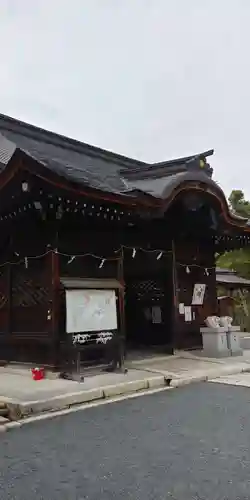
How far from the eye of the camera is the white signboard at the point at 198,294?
11672 mm

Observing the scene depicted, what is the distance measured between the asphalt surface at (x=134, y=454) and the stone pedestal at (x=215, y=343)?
4.04 meters

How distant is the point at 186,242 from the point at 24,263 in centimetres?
464

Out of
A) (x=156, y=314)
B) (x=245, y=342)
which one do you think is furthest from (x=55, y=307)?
(x=245, y=342)

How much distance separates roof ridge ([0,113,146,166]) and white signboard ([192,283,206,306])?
6.17 metres

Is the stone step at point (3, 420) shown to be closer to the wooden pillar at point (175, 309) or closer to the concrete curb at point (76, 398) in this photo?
the concrete curb at point (76, 398)

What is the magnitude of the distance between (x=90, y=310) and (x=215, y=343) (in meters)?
3.51

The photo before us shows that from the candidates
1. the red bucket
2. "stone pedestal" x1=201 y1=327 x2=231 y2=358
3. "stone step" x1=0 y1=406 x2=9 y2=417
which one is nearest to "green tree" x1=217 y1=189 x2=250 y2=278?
"stone pedestal" x1=201 y1=327 x2=231 y2=358

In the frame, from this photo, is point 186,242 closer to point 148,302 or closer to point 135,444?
point 148,302

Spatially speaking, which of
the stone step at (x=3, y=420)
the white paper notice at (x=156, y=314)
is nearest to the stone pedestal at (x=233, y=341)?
the white paper notice at (x=156, y=314)

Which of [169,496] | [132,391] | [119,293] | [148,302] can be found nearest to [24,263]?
[119,293]

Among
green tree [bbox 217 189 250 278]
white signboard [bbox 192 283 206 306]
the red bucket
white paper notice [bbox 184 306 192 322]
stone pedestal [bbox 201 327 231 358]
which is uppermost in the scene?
green tree [bbox 217 189 250 278]

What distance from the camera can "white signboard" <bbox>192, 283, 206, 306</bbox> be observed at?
11672 millimetres

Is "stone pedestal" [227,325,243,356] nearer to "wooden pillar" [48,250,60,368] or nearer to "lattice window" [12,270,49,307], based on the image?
"wooden pillar" [48,250,60,368]

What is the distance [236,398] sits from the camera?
21.2 feet
